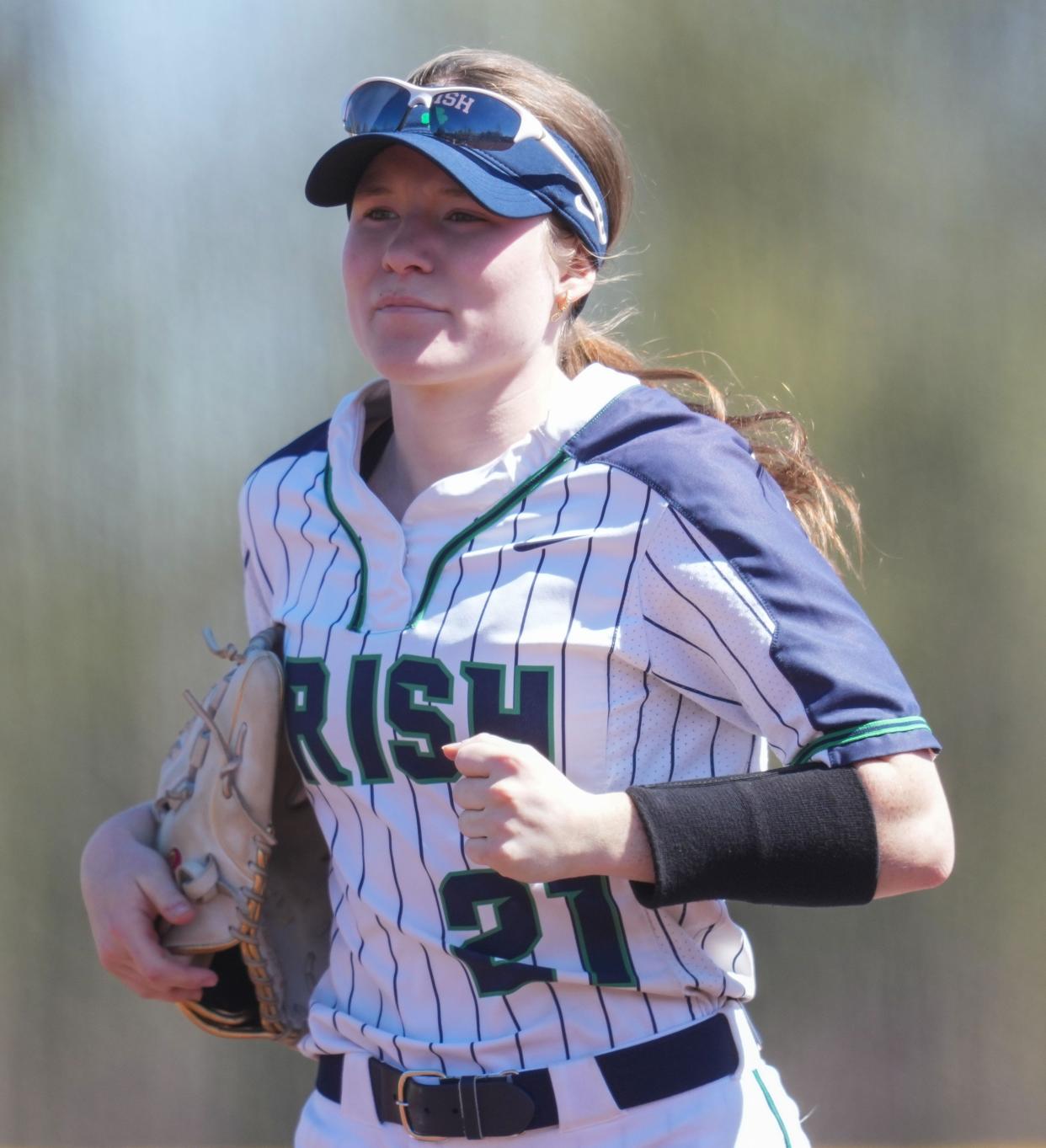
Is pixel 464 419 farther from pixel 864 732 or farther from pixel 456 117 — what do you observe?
pixel 864 732

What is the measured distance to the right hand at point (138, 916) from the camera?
1668 mm

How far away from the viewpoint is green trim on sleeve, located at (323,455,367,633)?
5.17 ft

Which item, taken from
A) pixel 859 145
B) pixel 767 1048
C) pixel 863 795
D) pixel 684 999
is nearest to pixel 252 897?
pixel 684 999

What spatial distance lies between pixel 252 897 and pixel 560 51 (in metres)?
2.23

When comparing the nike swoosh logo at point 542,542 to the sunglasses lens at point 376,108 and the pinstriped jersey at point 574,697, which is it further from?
the sunglasses lens at point 376,108

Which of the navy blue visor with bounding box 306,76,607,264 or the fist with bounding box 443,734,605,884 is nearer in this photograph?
the fist with bounding box 443,734,605,884

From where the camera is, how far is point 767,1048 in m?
3.15

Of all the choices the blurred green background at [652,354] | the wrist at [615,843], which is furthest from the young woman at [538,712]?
the blurred green background at [652,354]

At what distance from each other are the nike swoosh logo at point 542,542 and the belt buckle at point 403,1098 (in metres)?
0.54

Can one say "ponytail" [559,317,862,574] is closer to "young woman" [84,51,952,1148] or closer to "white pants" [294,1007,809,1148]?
"young woman" [84,51,952,1148]

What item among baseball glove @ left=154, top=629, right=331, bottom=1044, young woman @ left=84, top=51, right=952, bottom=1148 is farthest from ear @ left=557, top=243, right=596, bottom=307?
baseball glove @ left=154, top=629, right=331, bottom=1044

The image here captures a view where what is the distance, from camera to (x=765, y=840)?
1308 mm

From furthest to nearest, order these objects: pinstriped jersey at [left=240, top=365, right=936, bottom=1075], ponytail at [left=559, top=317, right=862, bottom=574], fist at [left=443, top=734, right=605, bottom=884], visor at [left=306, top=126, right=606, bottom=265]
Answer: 1. ponytail at [left=559, top=317, right=862, bottom=574]
2. visor at [left=306, top=126, right=606, bottom=265]
3. pinstriped jersey at [left=240, top=365, right=936, bottom=1075]
4. fist at [left=443, top=734, right=605, bottom=884]

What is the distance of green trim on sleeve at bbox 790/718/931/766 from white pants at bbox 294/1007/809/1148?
1.08ft
